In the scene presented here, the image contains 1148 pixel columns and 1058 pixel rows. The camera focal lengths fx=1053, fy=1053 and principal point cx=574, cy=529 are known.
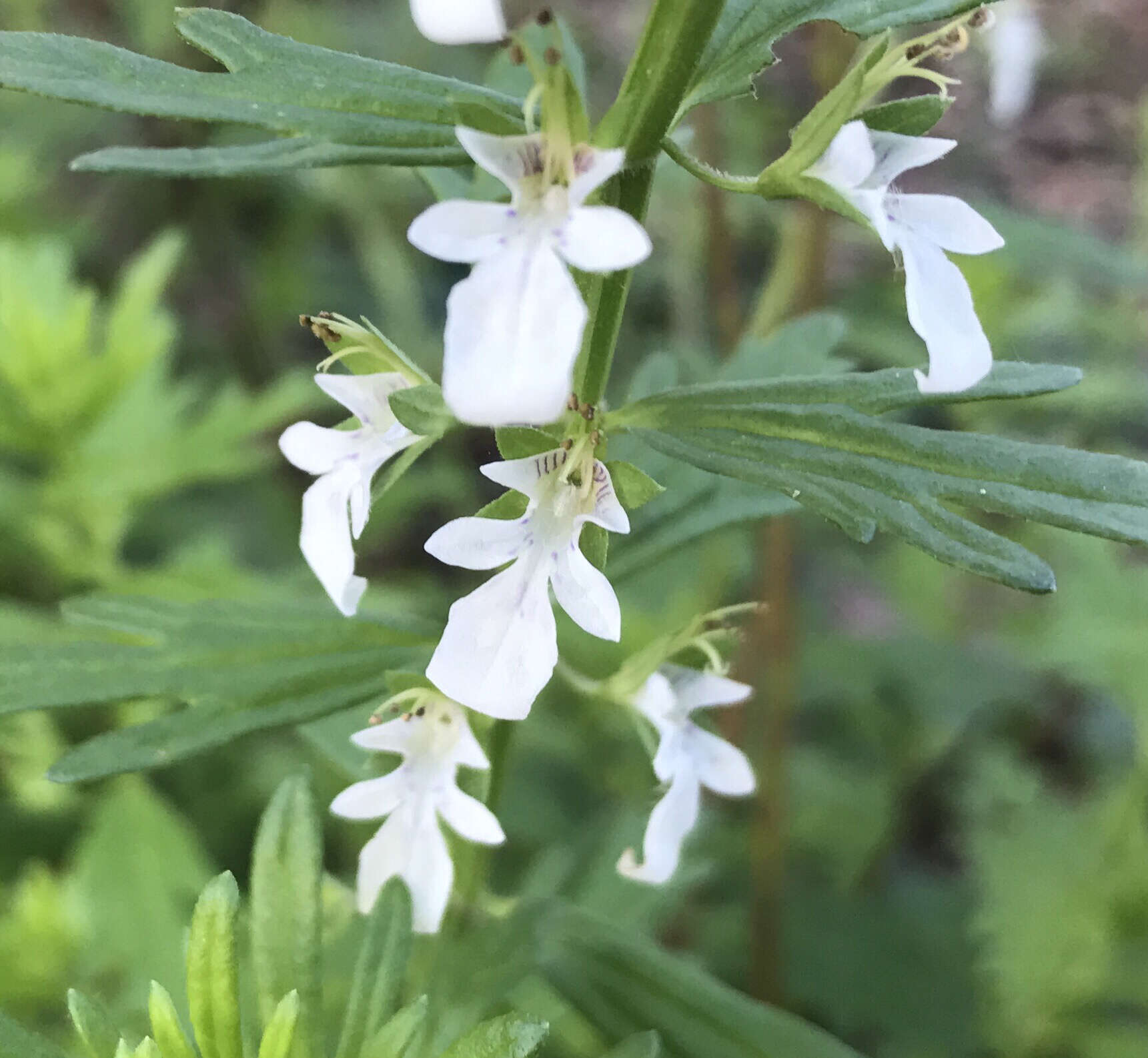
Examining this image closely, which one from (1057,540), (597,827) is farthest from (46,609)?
(1057,540)

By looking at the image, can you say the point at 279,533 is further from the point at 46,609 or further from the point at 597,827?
the point at 597,827

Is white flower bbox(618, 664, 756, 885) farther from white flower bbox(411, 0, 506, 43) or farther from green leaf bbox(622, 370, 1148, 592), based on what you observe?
white flower bbox(411, 0, 506, 43)

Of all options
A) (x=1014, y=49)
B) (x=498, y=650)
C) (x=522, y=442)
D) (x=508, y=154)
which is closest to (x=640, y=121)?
(x=508, y=154)

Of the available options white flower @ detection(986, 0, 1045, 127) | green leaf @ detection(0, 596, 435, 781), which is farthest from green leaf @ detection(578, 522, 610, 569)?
white flower @ detection(986, 0, 1045, 127)

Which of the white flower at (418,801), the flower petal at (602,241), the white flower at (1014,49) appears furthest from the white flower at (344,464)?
the white flower at (1014,49)

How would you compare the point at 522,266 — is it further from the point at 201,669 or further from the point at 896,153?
the point at 201,669

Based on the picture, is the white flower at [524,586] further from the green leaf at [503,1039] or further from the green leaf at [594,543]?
the green leaf at [503,1039]

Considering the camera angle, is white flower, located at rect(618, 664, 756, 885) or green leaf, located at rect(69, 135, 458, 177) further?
white flower, located at rect(618, 664, 756, 885)
